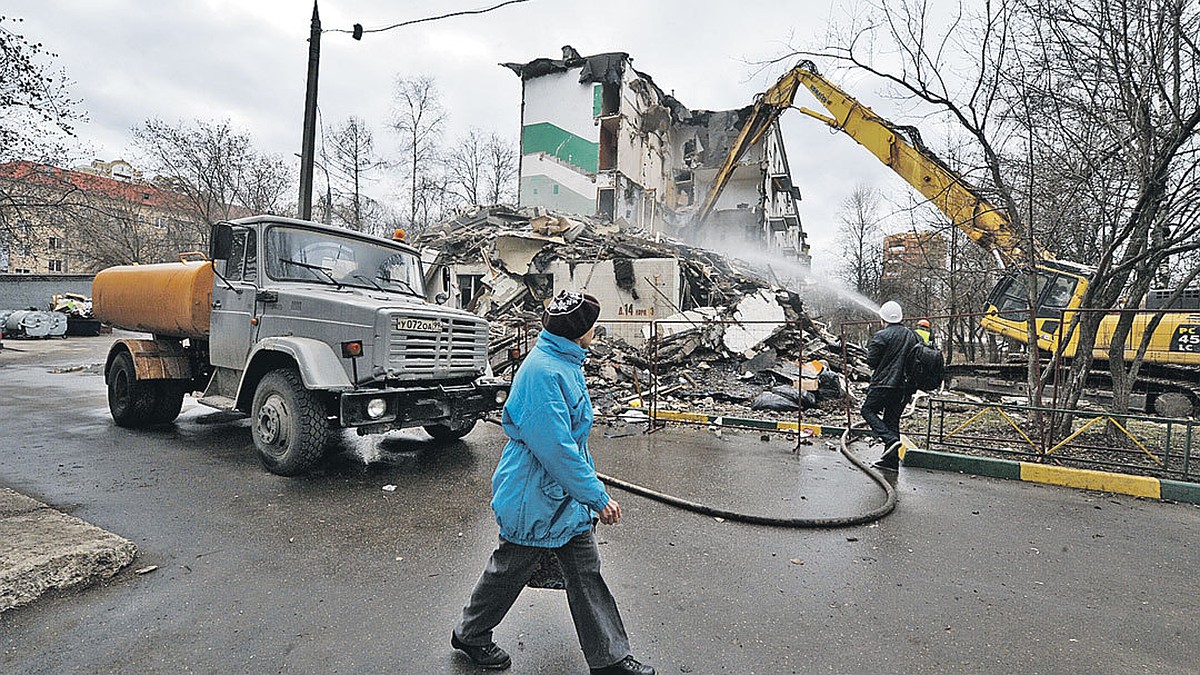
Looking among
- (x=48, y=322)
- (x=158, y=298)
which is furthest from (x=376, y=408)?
→ (x=48, y=322)

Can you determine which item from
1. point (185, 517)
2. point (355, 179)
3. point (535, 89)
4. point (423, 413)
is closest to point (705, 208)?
point (535, 89)

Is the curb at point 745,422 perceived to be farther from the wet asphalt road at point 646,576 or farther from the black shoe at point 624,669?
the black shoe at point 624,669

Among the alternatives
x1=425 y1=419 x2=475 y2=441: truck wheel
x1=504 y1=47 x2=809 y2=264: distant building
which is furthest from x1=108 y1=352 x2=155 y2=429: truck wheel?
x1=504 y1=47 x2=809 y2=264: distant building

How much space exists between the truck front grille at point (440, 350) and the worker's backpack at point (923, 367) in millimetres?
4627

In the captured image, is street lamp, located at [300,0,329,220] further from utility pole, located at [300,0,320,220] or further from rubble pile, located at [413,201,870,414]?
rubble pile, located at [413,201,870,414]

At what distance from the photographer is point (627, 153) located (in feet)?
98.4

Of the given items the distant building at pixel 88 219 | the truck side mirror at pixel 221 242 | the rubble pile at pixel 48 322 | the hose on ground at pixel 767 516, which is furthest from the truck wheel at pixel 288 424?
the rubble pile at pixel 48 322

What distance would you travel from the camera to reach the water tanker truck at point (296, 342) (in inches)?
216

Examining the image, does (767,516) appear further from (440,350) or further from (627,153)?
(627,153)

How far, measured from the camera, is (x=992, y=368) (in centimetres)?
1196

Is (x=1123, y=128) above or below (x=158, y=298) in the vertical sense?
above

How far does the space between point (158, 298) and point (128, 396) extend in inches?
56.6

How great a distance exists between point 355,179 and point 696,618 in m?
33.2

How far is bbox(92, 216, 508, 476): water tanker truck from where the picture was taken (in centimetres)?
549
